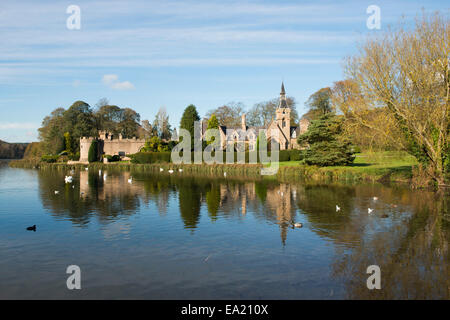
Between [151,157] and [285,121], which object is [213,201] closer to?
[151,157]

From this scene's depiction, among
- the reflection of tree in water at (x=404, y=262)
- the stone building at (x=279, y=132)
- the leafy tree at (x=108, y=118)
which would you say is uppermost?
the leafy tree at (x=108, y=118)

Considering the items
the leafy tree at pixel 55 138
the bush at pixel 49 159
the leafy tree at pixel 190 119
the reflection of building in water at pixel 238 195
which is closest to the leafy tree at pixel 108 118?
the leafy tree at pixel 55 138

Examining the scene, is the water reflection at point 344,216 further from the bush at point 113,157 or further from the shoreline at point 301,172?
the bush at point 113,157

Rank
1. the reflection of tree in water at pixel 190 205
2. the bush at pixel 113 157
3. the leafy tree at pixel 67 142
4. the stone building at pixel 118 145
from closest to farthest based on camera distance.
A: the reflection of tree in water at pixel 190 205 < the bush at pixel 113 157 < the stone building at pixel 118 145 < the leafy tree at pixel 67 142

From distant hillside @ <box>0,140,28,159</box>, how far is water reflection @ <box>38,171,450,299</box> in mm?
118185

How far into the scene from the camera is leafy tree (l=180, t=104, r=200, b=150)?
62.8 m

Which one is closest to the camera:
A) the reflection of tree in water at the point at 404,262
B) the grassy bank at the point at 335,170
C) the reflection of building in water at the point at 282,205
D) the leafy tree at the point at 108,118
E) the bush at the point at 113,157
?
the reflection of tree in water at the point at 404,262

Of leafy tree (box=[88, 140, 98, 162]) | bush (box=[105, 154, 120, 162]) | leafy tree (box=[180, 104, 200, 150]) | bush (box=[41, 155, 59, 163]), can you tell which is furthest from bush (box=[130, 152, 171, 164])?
bush (box=[41, 155, 59, 163])

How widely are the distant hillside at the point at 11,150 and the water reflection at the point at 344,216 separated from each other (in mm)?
118185

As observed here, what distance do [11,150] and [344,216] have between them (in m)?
137

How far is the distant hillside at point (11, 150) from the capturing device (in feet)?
411

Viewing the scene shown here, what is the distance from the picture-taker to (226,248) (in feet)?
38.4

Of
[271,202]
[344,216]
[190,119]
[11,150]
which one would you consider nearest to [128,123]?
[190,119]

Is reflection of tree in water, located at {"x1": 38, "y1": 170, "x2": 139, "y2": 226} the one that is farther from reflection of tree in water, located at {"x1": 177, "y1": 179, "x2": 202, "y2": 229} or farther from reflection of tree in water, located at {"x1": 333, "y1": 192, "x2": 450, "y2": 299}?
reflection of tree in water, located at {"x1": 333, "y1": 192, "x2": 450, "y2": 299}
